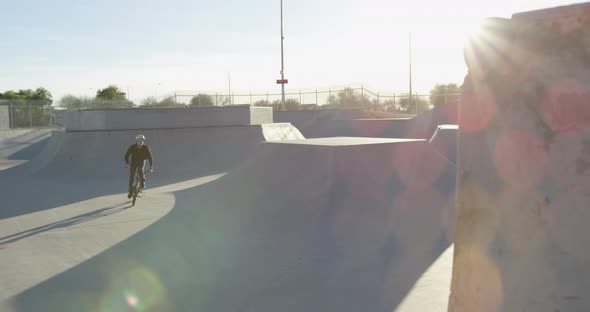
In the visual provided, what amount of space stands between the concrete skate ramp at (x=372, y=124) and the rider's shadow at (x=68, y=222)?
1825 centimetres

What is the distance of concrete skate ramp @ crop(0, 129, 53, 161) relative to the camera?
25078mm

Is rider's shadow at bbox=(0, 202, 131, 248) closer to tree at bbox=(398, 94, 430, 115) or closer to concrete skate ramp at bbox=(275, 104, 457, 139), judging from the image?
concrete skate ramp at bbox=(275, 104, 457, 139)

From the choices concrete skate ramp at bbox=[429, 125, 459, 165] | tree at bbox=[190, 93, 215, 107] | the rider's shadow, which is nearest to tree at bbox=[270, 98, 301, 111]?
tree at bbox=[190, 93, 215, 107]

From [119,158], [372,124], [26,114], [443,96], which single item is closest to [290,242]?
[119,158]

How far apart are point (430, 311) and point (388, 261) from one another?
157 centimetres

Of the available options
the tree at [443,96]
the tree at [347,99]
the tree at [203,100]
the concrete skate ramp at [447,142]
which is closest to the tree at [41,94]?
the tree at [203,100]

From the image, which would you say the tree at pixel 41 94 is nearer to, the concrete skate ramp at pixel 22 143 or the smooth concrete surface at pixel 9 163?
the concrete skate ramp at pixel 22 143

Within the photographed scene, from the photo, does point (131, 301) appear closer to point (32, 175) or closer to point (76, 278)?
point (76, 278)

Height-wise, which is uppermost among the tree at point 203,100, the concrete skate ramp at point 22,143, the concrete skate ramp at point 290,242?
the tree at point 203,100

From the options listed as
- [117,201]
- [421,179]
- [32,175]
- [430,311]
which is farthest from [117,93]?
[430,311]

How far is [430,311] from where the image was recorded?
195 inches

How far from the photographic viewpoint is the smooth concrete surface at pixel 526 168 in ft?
6.42

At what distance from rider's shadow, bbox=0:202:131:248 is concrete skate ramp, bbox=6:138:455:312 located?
1277 millimetres

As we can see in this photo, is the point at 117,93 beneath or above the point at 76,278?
above
